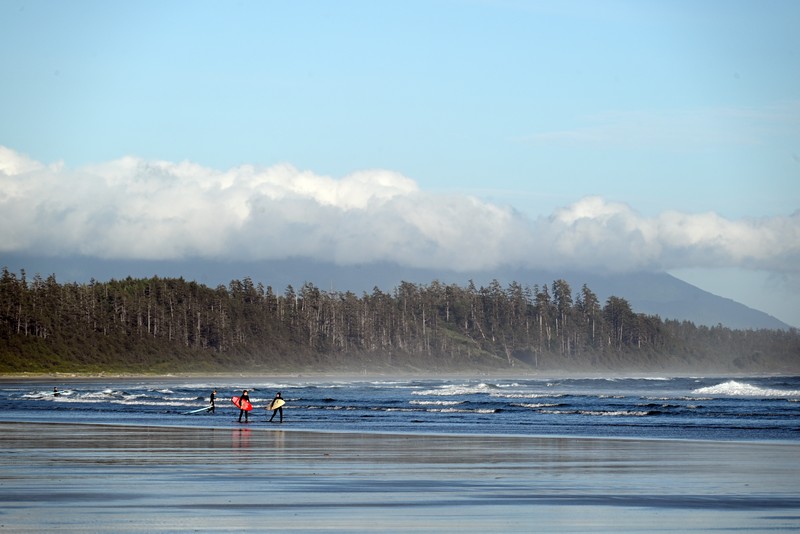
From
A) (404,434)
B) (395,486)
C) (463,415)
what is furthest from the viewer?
(463,415)

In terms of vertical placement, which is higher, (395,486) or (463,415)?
(395,486)

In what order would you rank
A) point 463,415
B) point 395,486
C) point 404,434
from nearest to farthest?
1. point 395,486
2. point 404,434
3. point 463,415

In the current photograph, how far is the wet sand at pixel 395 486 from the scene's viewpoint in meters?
17.1

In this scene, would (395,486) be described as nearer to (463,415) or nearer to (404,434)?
(404,434)

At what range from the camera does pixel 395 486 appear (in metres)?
22.0

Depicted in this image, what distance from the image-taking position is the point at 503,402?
239 feet

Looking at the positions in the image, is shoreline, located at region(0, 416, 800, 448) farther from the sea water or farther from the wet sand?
the wet sand

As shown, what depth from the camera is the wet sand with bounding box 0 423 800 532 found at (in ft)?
56.0

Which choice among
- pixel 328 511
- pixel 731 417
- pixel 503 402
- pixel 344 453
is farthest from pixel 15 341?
pixel 328 511

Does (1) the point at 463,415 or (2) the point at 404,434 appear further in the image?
(1) the point at 463,415

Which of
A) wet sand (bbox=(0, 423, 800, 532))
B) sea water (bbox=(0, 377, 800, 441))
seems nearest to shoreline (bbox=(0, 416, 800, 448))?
sea water (bbox=(0, 377, 800, 441))

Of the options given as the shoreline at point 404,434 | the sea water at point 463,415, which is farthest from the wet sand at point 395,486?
the sea water at point 463,415

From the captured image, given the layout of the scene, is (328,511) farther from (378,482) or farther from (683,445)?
(683,445)

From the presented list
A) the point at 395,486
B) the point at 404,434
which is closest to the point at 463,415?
the point at 404,434
